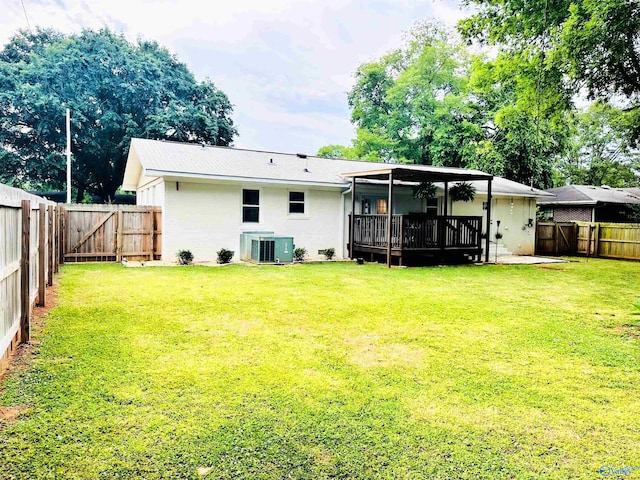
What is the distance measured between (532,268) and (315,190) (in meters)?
7.22

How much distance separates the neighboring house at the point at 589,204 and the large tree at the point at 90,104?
2202 centimetres

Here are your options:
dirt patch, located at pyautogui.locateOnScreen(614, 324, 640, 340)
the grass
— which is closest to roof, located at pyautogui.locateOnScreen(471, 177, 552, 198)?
the grass

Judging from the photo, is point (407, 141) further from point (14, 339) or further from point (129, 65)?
point (14, 339)

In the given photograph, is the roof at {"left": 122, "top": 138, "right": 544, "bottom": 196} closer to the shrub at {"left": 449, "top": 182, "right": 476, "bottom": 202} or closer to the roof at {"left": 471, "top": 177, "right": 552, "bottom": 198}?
the roof at {"left": 471, "top": 177, "right": 552, "bottom": 198}

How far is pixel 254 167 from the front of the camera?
14242 mm

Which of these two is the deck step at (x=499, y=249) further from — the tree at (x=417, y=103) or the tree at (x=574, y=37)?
the tree at (x=417, y=103)

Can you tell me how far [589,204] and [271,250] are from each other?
17.5 m

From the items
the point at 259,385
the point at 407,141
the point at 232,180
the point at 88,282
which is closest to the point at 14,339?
the point at 259,385

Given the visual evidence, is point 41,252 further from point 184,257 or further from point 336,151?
point 336,151

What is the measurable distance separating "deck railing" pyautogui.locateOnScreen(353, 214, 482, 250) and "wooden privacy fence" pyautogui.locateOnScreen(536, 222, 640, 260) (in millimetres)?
6413

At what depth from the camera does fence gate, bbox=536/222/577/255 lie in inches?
737

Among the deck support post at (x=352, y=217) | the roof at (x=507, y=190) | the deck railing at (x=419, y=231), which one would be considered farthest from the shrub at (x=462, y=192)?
the deck support post at (x=352, y=217)

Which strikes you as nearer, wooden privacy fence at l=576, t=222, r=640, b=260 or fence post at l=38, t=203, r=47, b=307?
fence post at l=38, t=203, r=47, b=307

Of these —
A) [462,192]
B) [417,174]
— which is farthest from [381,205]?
[417,174]
